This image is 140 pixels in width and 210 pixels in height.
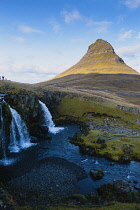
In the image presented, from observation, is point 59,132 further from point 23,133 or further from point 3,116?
point 3,116

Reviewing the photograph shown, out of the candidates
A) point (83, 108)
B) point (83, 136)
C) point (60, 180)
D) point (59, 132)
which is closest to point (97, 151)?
point (83, 136)

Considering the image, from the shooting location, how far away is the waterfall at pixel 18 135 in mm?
48487

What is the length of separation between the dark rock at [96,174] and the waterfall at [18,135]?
79.2 feet

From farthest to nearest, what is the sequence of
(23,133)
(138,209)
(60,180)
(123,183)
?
(23,133)
(60,180)
(123,183)
(138,209)

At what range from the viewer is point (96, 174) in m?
34.8

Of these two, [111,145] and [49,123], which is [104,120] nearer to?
[49,123]

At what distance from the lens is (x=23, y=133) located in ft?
179

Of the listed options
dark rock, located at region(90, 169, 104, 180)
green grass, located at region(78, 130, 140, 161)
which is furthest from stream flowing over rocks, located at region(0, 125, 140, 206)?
green grass, located at region(78, 130, 140, 161)

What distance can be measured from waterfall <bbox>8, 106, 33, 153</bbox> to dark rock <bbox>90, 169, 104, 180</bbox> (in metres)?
24.1

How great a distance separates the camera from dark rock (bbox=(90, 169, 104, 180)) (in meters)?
34.3

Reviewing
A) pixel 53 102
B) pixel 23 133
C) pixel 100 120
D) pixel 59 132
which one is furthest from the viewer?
pixel 53 102

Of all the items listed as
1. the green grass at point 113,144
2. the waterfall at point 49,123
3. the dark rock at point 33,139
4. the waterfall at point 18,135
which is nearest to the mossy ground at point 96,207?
the green grass at point 113,144

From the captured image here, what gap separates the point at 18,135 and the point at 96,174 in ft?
99.4

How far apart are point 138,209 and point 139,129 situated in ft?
172
